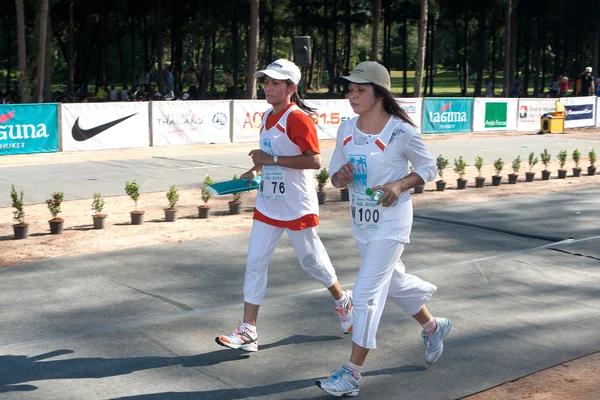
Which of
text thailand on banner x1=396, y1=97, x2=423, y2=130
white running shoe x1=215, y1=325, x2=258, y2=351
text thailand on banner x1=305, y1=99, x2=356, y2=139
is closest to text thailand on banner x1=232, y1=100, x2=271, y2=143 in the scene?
text thailand on banner x1=305, y1=99, x2=356, y2=139

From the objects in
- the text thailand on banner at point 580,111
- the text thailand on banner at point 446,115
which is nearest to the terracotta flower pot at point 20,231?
the text thailand on banner at point 446,115

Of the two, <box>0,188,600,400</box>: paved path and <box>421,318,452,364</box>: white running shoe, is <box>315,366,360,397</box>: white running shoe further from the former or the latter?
<box>421,318,452,364</box>: white running shoe

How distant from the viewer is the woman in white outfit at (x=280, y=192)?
5.91 m

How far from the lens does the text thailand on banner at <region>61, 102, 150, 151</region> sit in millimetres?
21438

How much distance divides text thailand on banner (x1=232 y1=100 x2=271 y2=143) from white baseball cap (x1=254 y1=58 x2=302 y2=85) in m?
18.9

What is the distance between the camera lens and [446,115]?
A: 3053cm

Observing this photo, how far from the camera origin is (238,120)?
82.2 feet

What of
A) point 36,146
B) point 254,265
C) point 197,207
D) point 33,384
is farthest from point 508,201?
point 36,146

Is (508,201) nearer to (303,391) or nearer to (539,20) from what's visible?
(303,391)

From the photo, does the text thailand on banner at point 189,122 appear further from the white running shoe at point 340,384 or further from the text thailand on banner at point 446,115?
the white running shoe at point 340,384

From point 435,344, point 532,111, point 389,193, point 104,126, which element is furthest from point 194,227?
point 532,111

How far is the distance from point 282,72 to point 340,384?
2205 mm

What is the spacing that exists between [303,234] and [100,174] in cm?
1190

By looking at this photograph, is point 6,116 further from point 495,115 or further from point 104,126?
point 495,115
